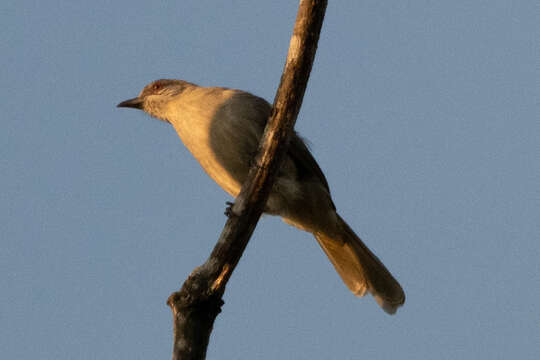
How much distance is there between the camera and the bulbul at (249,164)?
6.77 meters

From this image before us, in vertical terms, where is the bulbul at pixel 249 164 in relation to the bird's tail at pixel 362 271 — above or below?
above

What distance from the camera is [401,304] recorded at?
26.0 ft

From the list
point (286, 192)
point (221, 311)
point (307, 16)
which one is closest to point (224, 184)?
point (286, 192)

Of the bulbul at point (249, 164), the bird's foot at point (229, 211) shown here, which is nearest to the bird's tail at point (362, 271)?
the bulbul at point (249, 164)

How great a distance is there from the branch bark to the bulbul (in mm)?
877

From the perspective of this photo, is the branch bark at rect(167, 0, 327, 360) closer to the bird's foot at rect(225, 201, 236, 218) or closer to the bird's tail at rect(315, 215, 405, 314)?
the bird's foot at rect(225, 201, 236, 218)

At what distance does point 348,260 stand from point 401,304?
76 cm

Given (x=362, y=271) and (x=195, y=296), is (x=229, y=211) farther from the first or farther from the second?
(x=362, y=271)

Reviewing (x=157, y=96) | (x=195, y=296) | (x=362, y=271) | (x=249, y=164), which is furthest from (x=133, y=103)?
(x=195, y=296)

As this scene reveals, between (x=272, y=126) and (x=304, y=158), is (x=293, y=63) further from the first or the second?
(x=304, y=158)

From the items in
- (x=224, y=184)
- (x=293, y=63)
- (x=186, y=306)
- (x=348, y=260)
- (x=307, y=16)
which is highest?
(x=307, y=16)

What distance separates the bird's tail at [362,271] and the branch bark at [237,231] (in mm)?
2506

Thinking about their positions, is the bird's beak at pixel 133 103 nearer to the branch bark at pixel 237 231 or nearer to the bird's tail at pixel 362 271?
the bird's tail at pixel 362 271

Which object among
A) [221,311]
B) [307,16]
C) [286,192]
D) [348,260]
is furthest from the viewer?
[348,260]
